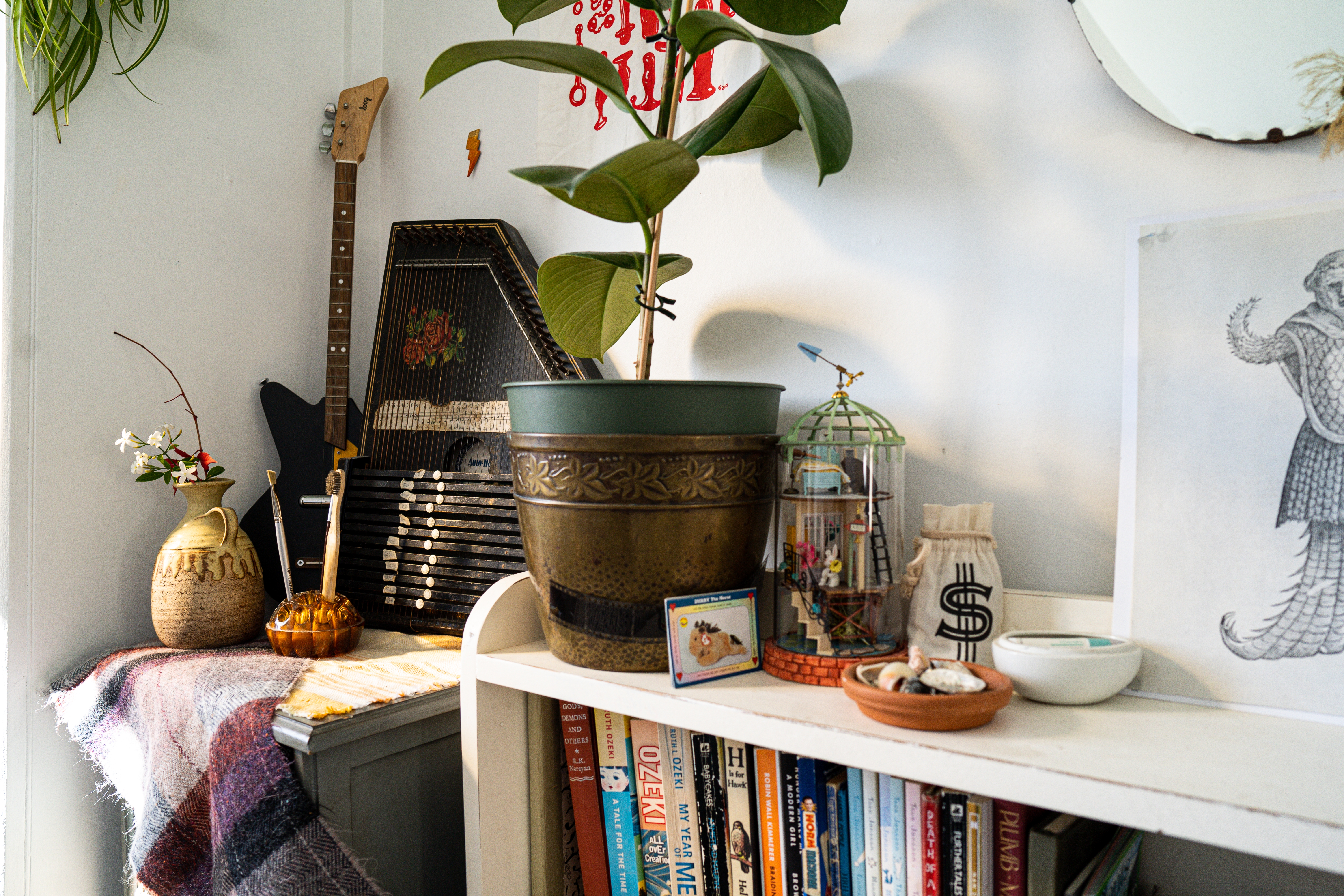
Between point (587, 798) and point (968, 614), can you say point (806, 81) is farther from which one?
point (587, 798)

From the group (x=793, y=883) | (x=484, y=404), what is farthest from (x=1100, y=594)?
(x=484, y=404)

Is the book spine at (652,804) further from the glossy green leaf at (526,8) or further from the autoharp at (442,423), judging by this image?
the glossy green leaf at (526,8)

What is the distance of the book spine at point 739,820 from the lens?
0.78 m

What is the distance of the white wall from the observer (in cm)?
84

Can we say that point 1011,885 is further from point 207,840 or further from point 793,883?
point 207,840

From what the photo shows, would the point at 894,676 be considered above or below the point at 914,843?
above

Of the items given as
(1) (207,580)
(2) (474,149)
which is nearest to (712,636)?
(1) (207,580)

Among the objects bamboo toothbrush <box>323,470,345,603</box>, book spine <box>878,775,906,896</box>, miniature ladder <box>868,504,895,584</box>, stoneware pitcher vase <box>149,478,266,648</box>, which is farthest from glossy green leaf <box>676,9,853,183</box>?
stoneware pitcher vase <box>149,478,266,648</box>

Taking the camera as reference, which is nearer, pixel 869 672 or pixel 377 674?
pixel 869 672

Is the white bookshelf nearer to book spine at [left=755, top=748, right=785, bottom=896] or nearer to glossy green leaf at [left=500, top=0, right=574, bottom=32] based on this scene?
book spine at [left=755, top=748, right=785, bottom=896]

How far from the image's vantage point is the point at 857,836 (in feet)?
2.36

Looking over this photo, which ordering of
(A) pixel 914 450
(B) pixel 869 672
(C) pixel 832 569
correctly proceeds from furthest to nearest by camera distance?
(A) pixel 914 450
(C) pixel 832 569
(B) pixel 869 672

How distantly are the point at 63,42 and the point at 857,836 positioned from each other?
1.53 m

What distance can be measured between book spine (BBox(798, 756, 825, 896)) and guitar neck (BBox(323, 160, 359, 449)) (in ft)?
3.25
